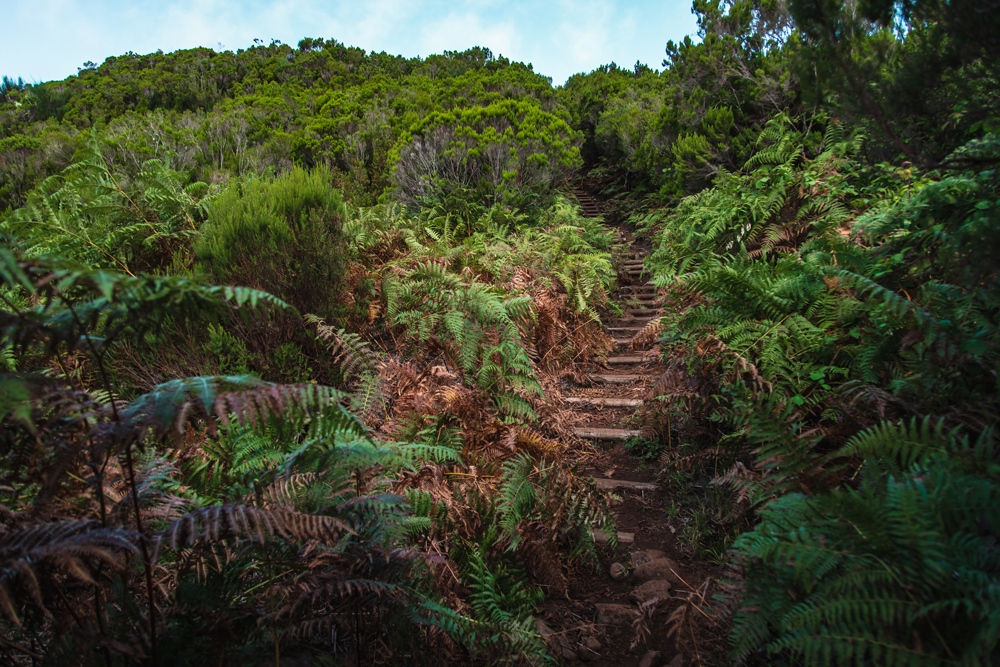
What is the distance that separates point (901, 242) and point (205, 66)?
21.4 meters

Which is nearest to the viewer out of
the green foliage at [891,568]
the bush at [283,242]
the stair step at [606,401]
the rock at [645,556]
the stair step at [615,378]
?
the green foliage at [891,568]

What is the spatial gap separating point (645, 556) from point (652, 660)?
806mm

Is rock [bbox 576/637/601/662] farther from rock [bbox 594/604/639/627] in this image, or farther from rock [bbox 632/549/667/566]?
rock [bbox 632/549/667/566]

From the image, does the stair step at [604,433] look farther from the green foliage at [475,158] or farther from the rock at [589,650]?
the green foliage at [475,158]

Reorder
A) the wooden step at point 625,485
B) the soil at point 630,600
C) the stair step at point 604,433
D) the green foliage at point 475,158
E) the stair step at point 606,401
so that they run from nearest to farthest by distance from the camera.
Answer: the soil at point 630,600 < the wooden step at point 625,485 < the stair step at point 604,433 < the stair step at point 606,401 < the green foliage at point 475,158

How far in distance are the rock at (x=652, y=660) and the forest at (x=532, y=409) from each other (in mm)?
92

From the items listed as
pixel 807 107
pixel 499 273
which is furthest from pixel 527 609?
pixel 807 107

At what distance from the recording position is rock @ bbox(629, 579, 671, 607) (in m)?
2.63

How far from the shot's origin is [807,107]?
291 inches

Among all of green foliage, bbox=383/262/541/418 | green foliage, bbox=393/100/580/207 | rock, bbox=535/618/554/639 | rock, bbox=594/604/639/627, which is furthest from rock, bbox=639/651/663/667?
green foliage, bbox=393/100/580/207

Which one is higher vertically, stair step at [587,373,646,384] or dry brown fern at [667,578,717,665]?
stair step at [587,373,646,384]

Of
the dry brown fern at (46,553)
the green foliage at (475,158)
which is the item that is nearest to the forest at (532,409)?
the dry brown fern at (46,553)

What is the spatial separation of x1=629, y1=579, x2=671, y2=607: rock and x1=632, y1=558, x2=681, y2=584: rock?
6cm

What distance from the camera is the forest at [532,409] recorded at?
1305 millimetres
